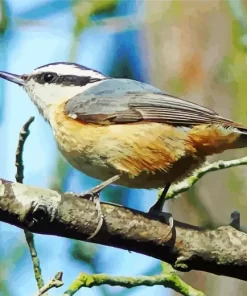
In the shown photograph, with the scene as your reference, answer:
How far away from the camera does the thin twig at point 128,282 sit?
7.22 ft

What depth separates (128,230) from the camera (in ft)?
7.04

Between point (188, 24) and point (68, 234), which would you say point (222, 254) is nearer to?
point (68, 234)

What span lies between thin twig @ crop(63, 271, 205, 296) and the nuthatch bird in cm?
40

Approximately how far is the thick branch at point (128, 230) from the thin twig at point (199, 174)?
0.28 m

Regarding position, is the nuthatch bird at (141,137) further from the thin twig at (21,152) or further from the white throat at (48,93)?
the thin twig at (21,152)

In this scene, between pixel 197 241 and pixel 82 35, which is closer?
pixel 197 241

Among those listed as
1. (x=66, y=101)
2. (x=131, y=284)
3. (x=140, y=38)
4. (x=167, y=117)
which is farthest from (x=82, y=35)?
(x=131, y=284)

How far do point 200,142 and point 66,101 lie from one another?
24.8 inches

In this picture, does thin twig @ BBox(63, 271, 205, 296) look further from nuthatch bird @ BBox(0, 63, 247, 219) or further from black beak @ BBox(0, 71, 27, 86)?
black beak @ BBox(0, 71, 27, 86)

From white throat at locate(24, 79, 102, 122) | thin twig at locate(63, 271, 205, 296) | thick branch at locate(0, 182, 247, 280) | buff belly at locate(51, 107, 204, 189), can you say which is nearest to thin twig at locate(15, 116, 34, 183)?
thick branch at locate(0, 182, 247, 280)

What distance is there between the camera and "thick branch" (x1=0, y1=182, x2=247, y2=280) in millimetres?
1977

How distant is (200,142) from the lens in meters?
2.74

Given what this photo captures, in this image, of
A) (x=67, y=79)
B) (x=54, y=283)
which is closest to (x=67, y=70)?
(x=67, y=79)

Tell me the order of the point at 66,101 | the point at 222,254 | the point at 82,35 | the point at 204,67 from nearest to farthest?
the point at 222,254, the point at 66,101, the point at 82,35, the point at 204,67
